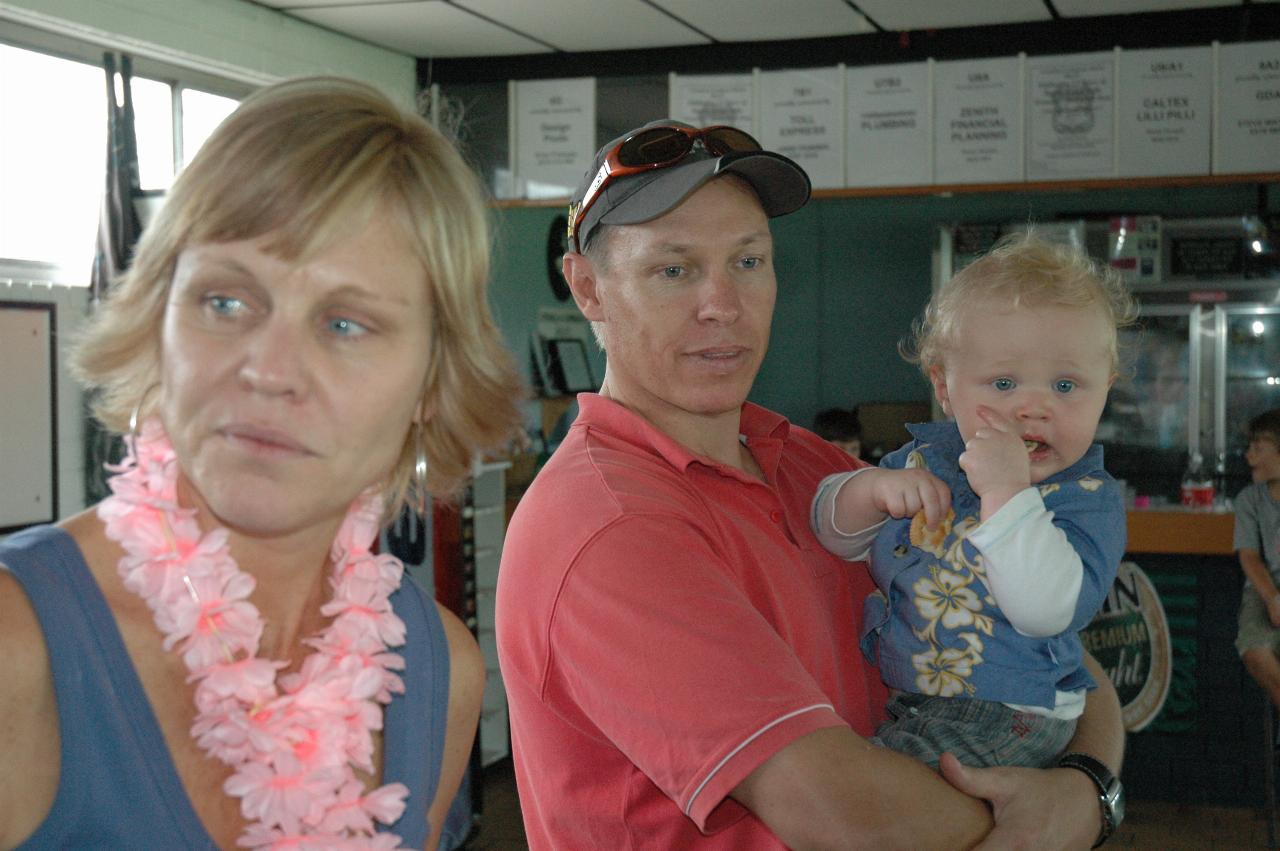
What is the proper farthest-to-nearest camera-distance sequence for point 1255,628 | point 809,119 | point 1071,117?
1. point 809,119
2. point 1071,117
3. point 1255,628

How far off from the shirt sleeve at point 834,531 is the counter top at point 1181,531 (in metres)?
4.08

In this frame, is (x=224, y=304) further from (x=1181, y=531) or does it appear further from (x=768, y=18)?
(x=768, y=18)

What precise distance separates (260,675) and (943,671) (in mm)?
926

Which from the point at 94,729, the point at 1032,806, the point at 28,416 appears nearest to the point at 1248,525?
the point at 1032,806

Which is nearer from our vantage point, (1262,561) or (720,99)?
(1262,561)

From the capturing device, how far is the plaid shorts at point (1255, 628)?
5.07 meters

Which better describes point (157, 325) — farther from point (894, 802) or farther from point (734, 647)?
point (894, 802)

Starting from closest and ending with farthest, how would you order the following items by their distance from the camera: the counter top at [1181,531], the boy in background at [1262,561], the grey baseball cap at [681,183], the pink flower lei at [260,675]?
1. the pink flower lei at [260,675]
2. the grey baseball cap at [681,183]
3. the boy in background at [1262,561]
4. the counter top at [1181,531]

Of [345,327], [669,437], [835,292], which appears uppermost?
[835,292]

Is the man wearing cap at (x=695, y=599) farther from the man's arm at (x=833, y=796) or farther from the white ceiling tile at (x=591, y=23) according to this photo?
the white ceiling tile at (x=591, y=23)

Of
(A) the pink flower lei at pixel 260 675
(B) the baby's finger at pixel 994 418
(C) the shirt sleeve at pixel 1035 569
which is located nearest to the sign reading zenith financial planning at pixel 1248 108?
(B) the baby's finger at pixel 994 418

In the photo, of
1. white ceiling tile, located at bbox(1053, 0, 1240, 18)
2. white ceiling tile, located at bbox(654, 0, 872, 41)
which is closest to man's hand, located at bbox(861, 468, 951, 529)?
white ceiling tile, located at bbox(654, 0, 872, 41)

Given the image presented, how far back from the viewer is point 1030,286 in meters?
1.78

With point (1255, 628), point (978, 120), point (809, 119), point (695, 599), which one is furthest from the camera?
point (809, 119)
